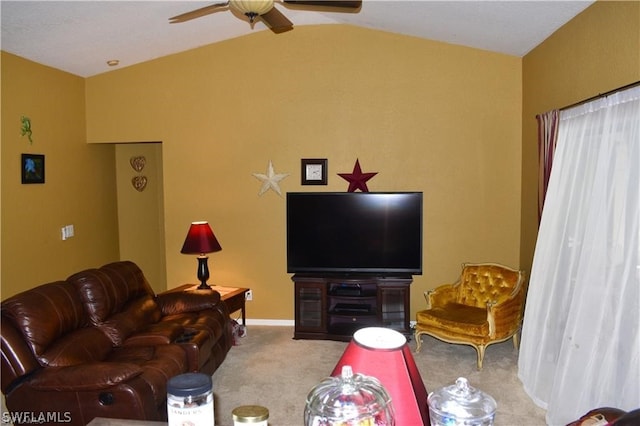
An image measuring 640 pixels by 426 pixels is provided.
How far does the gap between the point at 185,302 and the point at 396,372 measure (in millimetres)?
3661

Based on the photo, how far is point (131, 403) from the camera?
2736 millimetres

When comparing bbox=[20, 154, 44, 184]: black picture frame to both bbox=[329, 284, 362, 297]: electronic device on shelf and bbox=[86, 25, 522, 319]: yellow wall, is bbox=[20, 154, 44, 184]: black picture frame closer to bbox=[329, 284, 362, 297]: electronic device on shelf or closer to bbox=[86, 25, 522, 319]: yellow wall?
→ bbox=[86, 25, 522, 319]: yellow wall

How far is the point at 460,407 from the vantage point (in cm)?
114

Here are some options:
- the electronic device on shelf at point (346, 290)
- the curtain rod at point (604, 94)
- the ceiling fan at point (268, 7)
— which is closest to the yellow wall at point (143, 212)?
the electronic device on shelf at point (346, 290)

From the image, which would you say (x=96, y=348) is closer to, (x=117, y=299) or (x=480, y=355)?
(x=117, y=299)

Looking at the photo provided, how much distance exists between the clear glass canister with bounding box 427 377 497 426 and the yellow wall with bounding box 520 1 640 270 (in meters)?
2.57

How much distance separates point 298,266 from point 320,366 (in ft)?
3.94

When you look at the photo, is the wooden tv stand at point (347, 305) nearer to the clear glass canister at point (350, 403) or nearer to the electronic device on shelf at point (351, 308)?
the electronic device on shelf at point (351, 308)

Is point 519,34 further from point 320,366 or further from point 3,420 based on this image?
point 3,420

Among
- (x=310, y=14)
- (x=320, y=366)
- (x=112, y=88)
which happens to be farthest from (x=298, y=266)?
(x=112, y=88)

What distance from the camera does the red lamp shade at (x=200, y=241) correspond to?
16.5ft

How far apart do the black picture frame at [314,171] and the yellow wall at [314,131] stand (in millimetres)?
79

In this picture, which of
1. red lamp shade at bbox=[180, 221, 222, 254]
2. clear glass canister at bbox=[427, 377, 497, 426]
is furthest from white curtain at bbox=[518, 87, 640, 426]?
red lamp shade at bbox=[180, 221, 222, 254]

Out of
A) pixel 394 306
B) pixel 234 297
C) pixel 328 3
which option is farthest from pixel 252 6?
pixel 394 306
